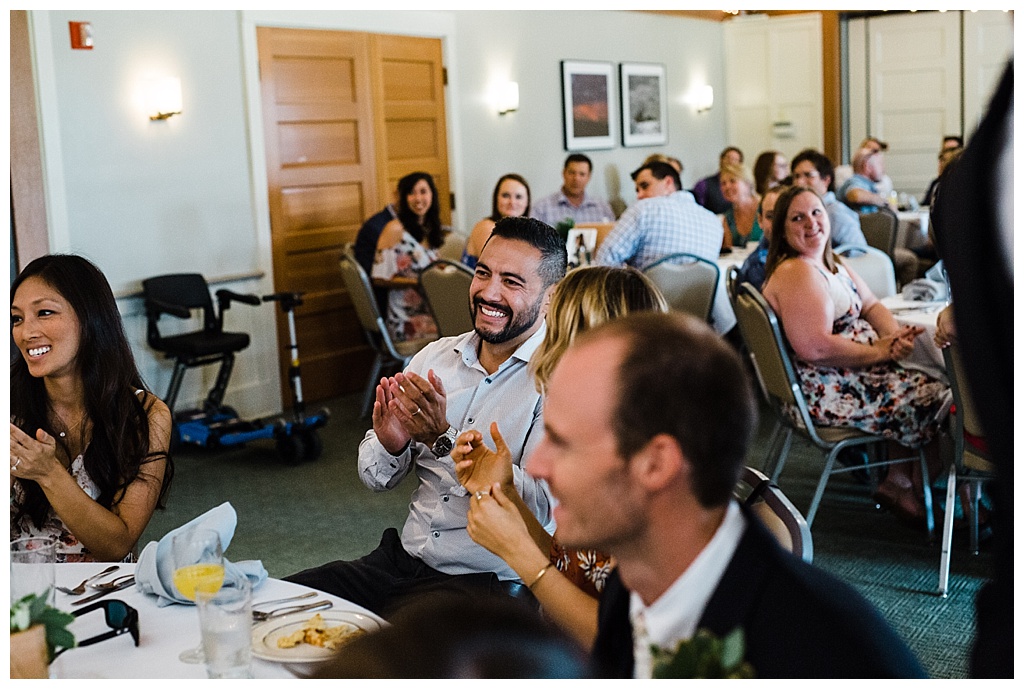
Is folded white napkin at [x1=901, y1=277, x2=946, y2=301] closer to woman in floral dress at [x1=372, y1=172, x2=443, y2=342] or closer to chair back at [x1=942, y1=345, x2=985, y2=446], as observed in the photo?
chair back at [x1=942, y1=345, x2=985, y2=446]

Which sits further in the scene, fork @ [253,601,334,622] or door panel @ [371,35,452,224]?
door panel @ [371,35,452,224]

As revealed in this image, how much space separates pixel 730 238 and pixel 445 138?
1956mm

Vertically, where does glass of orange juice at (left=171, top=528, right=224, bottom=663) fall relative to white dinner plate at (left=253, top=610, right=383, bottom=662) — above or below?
above

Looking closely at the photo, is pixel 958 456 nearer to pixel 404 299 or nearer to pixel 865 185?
pixel 404 299

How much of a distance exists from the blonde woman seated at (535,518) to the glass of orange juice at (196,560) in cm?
41

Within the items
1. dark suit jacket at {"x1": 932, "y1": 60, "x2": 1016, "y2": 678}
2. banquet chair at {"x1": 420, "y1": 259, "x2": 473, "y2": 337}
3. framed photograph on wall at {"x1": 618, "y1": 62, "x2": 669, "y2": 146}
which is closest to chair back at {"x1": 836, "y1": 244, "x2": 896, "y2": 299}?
banquet chair at {"x1": 420, "y1": 259, "x2": 473, "y2": 337}

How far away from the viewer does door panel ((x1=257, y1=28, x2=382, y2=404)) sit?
6.22 meters

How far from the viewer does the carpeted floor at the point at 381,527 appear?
10.5ft

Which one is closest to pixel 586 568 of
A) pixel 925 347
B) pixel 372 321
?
pixel 925 347

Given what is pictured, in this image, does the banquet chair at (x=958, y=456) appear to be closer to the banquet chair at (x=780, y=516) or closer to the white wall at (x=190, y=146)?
the banquet chair at (x=780, y=516)

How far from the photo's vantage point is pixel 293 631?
158 cm

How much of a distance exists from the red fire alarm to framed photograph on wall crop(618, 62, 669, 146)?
487 cm

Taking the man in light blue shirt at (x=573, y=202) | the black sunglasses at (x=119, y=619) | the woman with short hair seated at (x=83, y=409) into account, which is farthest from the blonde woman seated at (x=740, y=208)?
the black sunglasses at (x=119, y=619)

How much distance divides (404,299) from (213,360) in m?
1.04
